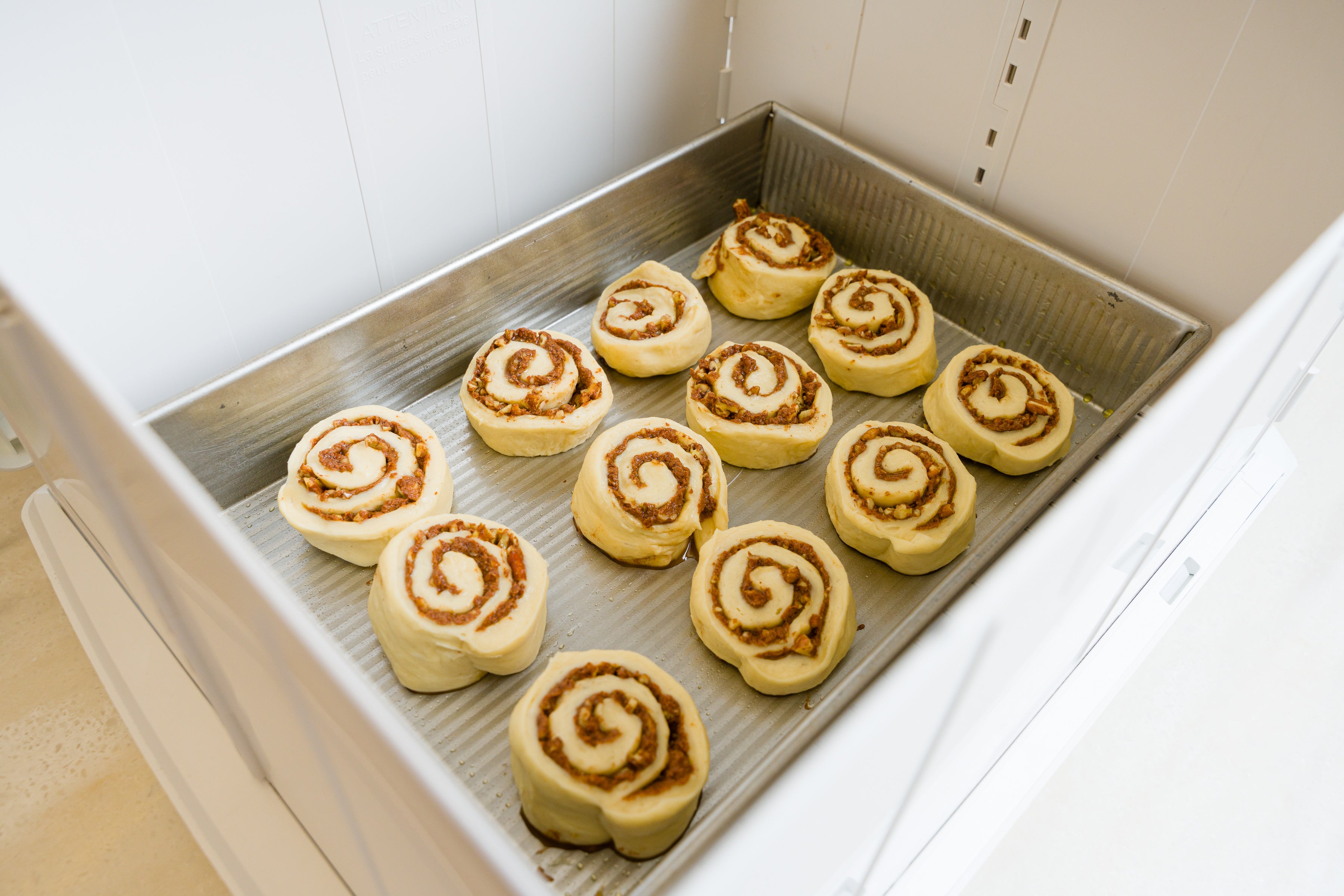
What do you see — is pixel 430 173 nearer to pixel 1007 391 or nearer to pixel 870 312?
pixel 870 312

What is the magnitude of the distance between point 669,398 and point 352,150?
790 mm

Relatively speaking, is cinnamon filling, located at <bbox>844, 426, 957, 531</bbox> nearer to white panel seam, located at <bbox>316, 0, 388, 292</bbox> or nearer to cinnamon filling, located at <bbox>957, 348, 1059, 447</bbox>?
cinnamon filling, located at <bbox>957, 348, 1059, 447</bbox>

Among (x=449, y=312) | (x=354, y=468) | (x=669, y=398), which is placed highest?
(x=449, y=312)

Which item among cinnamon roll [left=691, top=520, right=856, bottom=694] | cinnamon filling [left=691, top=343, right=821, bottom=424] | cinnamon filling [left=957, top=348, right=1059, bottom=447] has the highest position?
cinnamon filling [left=957, top=348, right=1059, bottom=447]

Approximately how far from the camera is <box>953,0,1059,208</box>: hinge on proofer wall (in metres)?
1.69

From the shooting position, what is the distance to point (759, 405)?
1.79 metres

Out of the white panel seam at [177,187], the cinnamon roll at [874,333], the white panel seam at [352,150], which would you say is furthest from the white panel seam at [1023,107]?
the white panel seam at [177,187]

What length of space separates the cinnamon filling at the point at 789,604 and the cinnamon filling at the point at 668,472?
0.12 meters

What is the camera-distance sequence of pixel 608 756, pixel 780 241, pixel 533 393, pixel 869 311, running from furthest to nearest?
pixel 780 241 → pixel 869 311 → pixel 533 393 → pixel 608 756

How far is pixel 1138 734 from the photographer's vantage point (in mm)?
1863

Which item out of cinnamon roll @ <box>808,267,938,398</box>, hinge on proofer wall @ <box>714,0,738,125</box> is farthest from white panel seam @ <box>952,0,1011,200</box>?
hinge on proofer wall @ <box>714,0,738,125</box>

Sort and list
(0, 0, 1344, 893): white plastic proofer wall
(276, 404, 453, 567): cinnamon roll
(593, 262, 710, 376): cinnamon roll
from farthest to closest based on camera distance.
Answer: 1. (593, 262, 710, 376): cinnamon roll
2. (276, 404, 453, 567): cinnamon roll
3. (0, 0, 1344, 893): white plastic proofer wall

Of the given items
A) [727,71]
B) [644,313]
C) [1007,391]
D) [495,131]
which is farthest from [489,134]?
[1007,391]

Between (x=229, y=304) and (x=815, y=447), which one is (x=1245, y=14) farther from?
(x=229, y=304)
